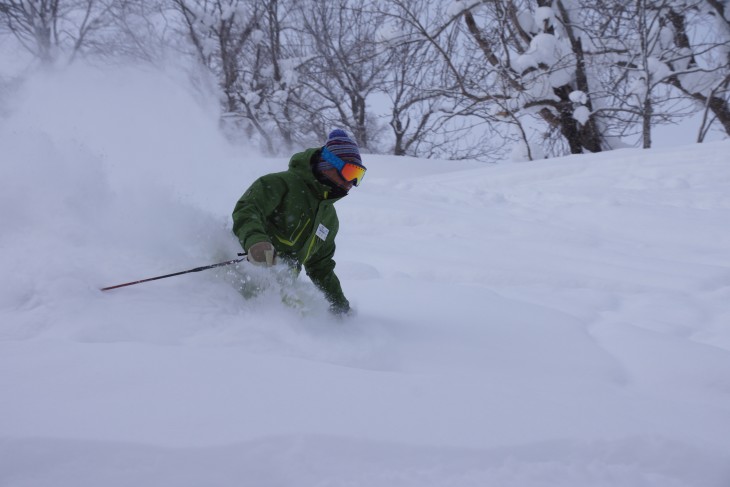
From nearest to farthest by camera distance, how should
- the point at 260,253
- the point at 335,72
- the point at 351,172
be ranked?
1. the point at 260,253
2. the point at 351,172
3. the point at 335,72

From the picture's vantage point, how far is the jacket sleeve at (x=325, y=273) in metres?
2.89

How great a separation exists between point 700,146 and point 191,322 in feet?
23.1

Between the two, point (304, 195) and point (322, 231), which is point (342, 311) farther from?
point (304, 195)

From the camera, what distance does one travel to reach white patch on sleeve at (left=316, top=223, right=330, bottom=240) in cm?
276

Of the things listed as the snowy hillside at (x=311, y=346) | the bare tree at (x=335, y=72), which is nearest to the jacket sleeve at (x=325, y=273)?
the snowy hillside at (x=311, y=346)

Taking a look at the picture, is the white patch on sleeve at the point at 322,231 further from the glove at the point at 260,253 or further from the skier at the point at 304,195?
the glove at the point at 260,253

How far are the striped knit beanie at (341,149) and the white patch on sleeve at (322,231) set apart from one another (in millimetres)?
317

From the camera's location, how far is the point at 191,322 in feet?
6.48

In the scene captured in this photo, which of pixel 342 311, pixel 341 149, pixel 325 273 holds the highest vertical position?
pixel 341 149

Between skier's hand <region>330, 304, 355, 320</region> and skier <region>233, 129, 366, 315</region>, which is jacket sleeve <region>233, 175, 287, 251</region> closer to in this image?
skier <region>233, 129, 366, 315</region>

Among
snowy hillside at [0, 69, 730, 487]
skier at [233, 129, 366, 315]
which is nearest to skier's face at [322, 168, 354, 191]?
skier at [233, 129, 366, 315]

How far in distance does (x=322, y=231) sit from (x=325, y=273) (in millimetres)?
280

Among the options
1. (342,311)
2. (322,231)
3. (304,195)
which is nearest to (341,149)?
(304,195)

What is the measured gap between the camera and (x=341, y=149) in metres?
2.62
